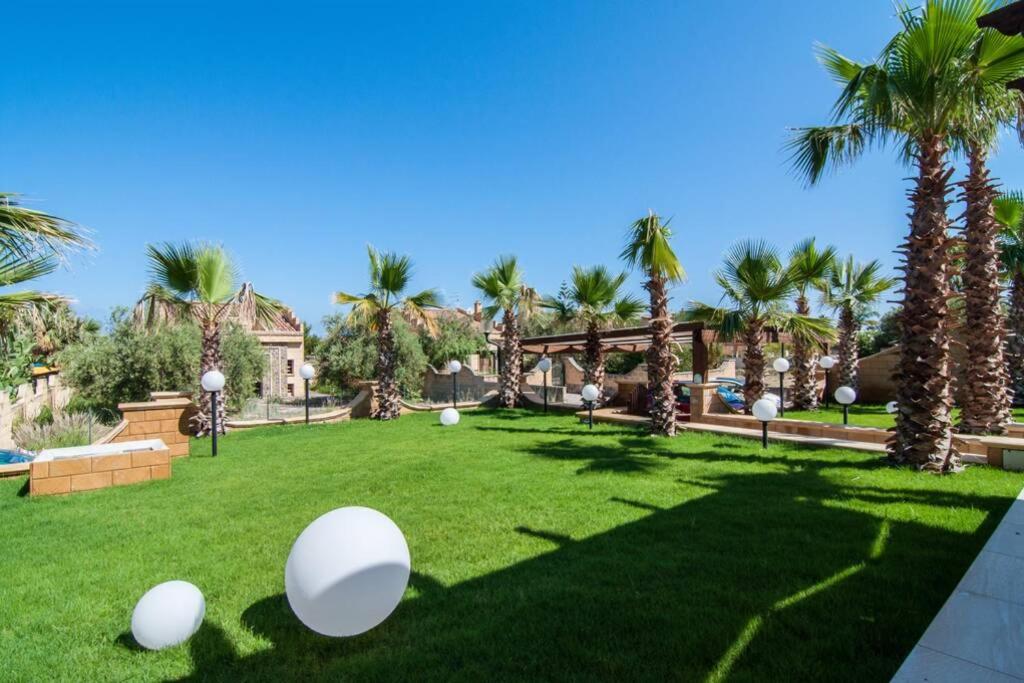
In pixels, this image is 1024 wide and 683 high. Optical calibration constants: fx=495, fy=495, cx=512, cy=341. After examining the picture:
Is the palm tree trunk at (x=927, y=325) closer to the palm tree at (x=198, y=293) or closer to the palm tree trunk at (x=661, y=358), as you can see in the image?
the palm tree trunk at (x=661, y=358)

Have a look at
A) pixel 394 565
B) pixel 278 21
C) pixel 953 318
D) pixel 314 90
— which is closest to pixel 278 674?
pixel 394 565

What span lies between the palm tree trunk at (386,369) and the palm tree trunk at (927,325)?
13525 mm

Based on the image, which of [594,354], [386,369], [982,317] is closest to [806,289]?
[982,317]

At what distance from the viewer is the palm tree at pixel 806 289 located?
1583 centimetres

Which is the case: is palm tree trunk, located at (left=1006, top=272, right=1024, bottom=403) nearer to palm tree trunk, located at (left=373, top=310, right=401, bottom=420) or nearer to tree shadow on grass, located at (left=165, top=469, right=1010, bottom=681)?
tree shadow on grass, located at (left=165, top=469, right=1010, bottom=681)

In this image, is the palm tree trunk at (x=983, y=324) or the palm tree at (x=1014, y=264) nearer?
the palm tree trunk at (x=983, y=324)

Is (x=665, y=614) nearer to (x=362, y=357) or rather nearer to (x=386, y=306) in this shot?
(x=386, y=306)

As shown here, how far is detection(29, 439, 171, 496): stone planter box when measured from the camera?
24.2 feet

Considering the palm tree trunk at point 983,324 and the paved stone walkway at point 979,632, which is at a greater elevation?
the palm tree trunk at point 983,324

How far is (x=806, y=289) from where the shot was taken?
17672 mm

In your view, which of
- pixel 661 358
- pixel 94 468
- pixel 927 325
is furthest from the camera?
pixel 661 358

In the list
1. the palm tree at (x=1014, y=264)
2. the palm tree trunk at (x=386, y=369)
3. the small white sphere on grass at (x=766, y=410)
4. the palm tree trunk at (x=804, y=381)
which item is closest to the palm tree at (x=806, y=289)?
the palm tree trunk at (x=804, y=381)

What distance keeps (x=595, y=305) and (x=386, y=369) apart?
7.59m

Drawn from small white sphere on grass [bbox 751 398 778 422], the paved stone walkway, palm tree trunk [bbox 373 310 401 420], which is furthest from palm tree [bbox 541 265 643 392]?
the paved stone walkway
